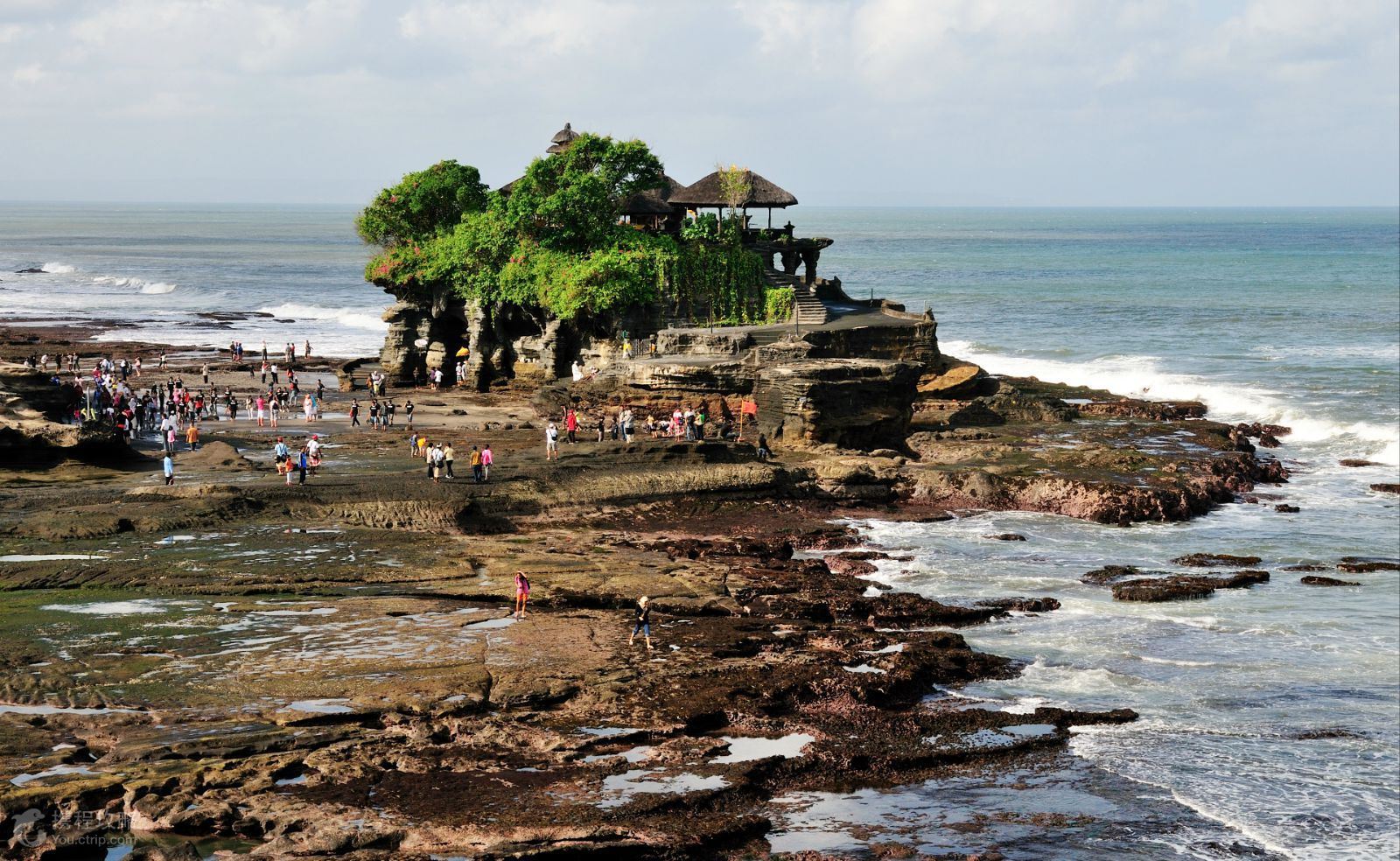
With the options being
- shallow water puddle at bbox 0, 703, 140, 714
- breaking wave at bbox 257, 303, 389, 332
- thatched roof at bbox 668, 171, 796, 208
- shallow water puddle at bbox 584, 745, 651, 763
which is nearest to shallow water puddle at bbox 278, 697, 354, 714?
shallow water puddle at bbox 0, 703, 140, 714

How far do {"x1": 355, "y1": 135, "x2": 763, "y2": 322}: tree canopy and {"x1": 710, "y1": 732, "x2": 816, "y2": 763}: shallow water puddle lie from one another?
105 feet

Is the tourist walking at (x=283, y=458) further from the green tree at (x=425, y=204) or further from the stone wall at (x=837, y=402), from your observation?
the green tree at (x=425, y=204)

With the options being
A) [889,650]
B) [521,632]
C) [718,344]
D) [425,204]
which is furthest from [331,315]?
[889,650]

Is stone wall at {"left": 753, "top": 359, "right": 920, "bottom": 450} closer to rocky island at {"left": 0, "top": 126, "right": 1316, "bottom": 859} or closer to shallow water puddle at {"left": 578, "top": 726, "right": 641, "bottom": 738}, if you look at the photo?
rocky island at {"left": 0, "top": 126, "right": 1316, "bottom": 859}

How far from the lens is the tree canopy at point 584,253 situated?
5103cm

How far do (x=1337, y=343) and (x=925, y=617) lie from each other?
55.2 meters

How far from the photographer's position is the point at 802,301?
174ft

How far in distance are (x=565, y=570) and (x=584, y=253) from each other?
2850cm

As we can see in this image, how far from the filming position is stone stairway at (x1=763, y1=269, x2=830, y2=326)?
5194 centimetres

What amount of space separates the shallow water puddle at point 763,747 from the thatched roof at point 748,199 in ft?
124

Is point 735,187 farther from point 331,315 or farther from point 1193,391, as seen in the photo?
point 331,315

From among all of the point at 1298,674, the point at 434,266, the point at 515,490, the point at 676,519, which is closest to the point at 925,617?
the point at 1298,674

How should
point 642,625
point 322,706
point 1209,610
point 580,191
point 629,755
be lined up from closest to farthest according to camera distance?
point 629,755
point 322,706
point 642,625
point 1209,610
point 580,191

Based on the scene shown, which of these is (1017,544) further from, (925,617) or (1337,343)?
(1337,343)
